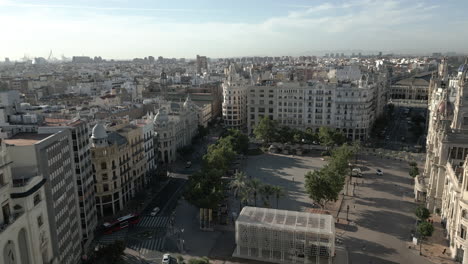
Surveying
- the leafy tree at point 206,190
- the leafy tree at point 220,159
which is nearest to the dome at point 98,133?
the leafy tree at point 206,190

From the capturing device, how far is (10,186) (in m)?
48.4

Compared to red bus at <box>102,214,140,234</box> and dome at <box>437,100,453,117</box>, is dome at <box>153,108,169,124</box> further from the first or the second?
dome at <box>437,100,453,117</box>

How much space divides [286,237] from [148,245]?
89.1 ft

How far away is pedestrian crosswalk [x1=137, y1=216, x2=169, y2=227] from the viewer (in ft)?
264

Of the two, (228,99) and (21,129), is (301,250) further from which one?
(228,99)

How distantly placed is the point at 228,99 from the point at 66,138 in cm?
11120

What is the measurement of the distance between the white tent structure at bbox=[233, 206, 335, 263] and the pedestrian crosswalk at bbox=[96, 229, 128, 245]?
80.7 feet

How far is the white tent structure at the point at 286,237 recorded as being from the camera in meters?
62.8

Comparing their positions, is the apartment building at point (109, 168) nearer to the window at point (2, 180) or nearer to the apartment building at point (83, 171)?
the apartment building at point (83, 171)

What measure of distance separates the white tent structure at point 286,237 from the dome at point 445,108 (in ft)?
177

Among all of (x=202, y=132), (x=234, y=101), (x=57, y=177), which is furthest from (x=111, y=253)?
(x=234, y=101)

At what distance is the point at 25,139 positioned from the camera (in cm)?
6025

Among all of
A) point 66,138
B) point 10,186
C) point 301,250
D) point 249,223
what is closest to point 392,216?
point 301,250

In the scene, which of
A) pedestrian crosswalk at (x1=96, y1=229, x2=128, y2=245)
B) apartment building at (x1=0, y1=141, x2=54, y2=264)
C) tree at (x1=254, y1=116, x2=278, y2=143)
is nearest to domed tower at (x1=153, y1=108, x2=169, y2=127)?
tree at (x1=254, y1=116, x2=278, y2=143)
